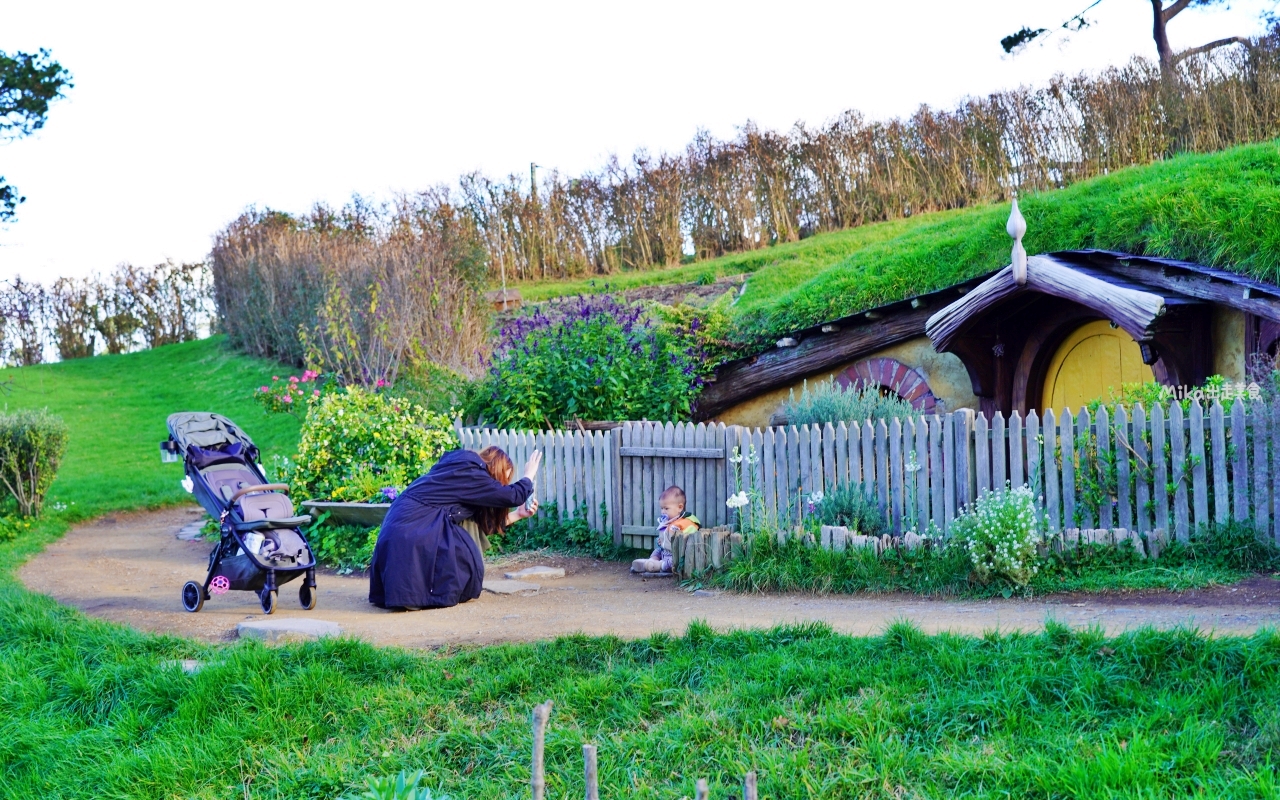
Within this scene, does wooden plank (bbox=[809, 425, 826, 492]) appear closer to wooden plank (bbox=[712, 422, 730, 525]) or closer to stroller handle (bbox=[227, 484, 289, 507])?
wooden plank (bbox=[712, 422, 730, 525])

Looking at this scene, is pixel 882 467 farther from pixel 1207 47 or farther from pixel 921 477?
pixel 1207 47

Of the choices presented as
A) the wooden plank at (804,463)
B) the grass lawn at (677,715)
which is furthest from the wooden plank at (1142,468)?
the grass lawn at (677,715)

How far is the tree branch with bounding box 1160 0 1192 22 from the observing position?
64.1 ft

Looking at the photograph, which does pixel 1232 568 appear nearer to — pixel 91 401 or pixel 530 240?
pixel 530 240

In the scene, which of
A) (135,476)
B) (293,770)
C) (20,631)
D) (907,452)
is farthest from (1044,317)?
(135,476)

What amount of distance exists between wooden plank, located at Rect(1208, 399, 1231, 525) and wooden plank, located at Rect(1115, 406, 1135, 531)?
555mm

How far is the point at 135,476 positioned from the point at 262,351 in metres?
10.1

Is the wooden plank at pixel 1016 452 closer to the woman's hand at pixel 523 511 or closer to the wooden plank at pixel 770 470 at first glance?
the wooden plank at pixel 770 470

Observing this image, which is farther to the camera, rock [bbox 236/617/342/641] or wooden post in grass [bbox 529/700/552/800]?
rock [bbox 236/617/342/641]

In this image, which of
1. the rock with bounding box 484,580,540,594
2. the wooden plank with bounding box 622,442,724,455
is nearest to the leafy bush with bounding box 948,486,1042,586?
the wooden plank with bounding box 622,442,724,455

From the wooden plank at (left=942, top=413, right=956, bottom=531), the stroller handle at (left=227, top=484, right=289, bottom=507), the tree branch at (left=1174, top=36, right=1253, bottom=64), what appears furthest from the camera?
the tree branch at (left=1174, top=36, right=1253, bottom=64)

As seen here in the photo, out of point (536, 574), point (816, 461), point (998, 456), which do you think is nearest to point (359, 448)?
point (536, 574)

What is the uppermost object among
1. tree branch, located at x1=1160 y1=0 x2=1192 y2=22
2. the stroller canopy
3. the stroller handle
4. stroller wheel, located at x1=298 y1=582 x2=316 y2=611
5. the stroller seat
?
tree branch, located at x1=1160 y1=0 x2=1192 y2=22

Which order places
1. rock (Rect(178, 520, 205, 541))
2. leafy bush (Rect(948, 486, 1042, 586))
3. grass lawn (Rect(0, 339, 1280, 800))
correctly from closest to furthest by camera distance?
grass lawn (Rect(0, 339, 1280, 800)) < leafy bush (Rect(948, 486, 1042, 586)) < rock (Rect(178, 520, 205, 541))
